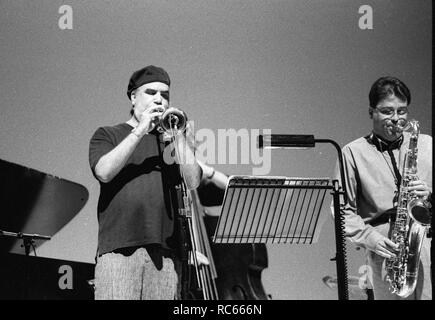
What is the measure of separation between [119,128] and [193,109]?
0.76 metres

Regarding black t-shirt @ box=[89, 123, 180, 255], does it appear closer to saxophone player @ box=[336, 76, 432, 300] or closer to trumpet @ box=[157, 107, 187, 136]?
trumpet @ box=[157, 107, 187, 136]

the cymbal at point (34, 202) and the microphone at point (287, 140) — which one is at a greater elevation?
the microphone at point (287, 140)

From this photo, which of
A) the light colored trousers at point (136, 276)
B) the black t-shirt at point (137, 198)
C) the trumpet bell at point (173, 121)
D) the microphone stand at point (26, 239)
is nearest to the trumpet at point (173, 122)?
the trumpet bell at point (173, 121)

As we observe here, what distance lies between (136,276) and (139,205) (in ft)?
1.09

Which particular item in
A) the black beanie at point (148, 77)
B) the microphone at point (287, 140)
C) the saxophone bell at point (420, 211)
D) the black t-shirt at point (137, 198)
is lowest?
the saxophone bell at point (420, 211)

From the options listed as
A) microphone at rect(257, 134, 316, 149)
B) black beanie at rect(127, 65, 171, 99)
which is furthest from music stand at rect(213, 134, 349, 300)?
black beanie at rect(127, 65, 171, 99)

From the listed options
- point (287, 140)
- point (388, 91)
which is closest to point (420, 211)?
point (388, 91)

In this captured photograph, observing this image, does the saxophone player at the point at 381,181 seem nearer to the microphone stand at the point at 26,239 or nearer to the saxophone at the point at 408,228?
the saxophone at the point at 408,228

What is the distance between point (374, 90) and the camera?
4.07 meters

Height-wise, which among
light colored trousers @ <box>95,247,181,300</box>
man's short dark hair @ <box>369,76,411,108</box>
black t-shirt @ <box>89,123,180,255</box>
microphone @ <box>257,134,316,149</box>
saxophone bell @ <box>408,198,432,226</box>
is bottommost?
light colored trousers @ <box>95,247,181,300</box>

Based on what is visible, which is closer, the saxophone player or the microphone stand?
the saxophone player

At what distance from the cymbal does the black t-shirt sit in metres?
0.73

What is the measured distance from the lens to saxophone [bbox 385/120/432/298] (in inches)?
148

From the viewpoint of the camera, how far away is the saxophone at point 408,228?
377 centimetres
